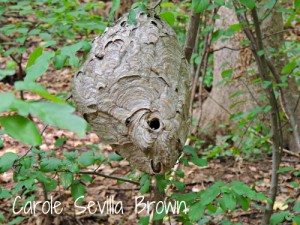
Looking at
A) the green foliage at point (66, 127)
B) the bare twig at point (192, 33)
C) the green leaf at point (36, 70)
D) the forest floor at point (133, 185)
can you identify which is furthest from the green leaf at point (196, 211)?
the forest floor at point (133, 185)

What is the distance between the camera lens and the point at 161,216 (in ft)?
7.45

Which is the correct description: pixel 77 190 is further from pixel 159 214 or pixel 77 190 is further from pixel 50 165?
pixel 159 214

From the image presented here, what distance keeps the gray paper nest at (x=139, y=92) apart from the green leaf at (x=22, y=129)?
0.74 m

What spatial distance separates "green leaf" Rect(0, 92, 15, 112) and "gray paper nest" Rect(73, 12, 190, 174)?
2.58 ft

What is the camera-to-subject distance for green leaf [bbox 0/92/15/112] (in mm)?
→ 765

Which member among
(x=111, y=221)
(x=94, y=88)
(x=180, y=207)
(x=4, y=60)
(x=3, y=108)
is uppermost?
(x=4, y=60)

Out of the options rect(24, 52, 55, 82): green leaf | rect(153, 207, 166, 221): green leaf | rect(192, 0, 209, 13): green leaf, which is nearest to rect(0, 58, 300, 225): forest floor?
rect(153, 207, 166, 221): green leaf

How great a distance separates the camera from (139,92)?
1.73m

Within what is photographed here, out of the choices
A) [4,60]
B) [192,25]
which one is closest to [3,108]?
[192,25]

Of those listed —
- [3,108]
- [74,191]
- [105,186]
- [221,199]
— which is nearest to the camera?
[3,108]

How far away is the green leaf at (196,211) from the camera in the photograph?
1.98 m

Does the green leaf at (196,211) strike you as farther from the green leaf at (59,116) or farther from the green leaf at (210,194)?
the green leaf at (59,116)

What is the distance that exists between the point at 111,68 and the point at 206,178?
8.97 feet

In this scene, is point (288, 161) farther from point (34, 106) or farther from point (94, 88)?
point (34, 106)
